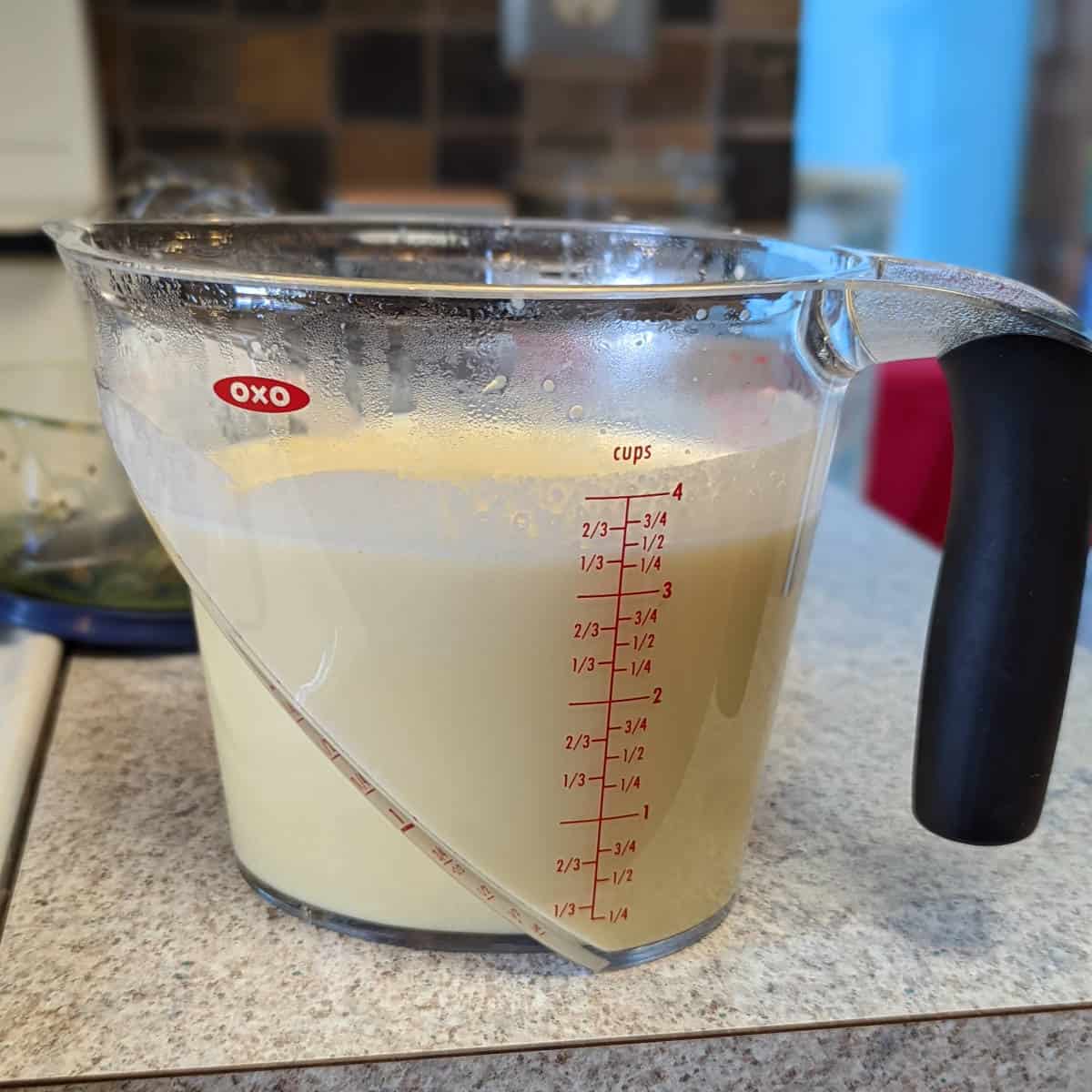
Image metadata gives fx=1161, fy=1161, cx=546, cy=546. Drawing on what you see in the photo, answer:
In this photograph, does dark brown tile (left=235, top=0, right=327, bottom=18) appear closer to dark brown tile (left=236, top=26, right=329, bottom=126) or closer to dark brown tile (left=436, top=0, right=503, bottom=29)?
dark brown tile (left=236, top=26, right=329, bottom=126)

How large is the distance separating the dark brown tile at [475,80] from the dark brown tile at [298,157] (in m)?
0.21

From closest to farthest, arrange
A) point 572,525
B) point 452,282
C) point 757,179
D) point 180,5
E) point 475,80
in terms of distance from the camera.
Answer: point 572,525
point 452,282
point 180,5
point 475,80
point 757,179

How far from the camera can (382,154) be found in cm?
184

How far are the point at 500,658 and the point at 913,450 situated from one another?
1.65m

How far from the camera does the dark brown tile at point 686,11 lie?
182 centimetres

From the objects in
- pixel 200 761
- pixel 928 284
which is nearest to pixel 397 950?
pixel 200 761

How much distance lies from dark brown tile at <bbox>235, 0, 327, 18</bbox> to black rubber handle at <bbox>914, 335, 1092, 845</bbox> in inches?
63.2

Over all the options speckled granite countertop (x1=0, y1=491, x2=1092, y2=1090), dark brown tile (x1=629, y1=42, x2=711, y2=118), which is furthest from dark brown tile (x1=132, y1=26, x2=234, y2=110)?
speckled granite countertop (x1=0, y1=491, x2=1092, y2=1090)

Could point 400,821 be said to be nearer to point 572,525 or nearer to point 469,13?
point 572,525

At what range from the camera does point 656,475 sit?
0.37m

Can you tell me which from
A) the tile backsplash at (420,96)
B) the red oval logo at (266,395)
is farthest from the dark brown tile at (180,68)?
the red oval logo at (266,395)

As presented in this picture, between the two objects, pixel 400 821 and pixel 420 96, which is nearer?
pixel 400 821

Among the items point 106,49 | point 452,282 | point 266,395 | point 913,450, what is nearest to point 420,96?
point 106,49

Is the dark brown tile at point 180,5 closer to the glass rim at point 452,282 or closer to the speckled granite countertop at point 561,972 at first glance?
the glass rim at point 452,282
